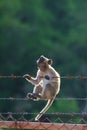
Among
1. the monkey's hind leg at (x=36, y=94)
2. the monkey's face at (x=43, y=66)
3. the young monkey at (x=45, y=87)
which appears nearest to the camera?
the monkey's hind leg at (x=36, y=94)

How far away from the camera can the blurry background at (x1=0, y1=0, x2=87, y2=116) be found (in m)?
23.3

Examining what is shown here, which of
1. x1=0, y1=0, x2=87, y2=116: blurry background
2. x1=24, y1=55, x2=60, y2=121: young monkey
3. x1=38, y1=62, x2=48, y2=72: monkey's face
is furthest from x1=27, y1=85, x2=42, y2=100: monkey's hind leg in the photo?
x1=0, y1=0, x2=87, y2=116: blurry background

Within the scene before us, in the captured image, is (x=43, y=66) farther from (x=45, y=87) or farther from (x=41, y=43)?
(x=41, y=43)

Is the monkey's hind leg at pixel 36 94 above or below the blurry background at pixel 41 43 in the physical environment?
below

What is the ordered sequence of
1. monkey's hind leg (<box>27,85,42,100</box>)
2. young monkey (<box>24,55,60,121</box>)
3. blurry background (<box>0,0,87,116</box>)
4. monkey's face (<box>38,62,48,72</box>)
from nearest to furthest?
monkey's hind leg (<box>27,85,42,100</box>) < young monkey (<box>24,55,60,121</box>) < monkey's face (<box>38,62,48,72</box>) < blurry background (<box>0,0,87,116</box>)

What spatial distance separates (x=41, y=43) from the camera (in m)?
28.3

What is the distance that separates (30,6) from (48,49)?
4594 mm

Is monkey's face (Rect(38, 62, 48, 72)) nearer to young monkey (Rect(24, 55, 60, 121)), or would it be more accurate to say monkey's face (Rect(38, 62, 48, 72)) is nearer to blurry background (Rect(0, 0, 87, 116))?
young monkey (Rect(24, 55, 60, 121))

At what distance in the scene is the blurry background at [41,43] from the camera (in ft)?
76.4

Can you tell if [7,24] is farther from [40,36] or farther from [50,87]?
[50,87]

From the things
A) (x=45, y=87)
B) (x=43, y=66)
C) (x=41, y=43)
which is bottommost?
(x=45, y=87)

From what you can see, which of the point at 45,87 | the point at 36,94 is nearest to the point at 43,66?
the point at 45,87

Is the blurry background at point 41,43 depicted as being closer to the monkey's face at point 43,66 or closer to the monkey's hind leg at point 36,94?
the monkey's face at point 43,66

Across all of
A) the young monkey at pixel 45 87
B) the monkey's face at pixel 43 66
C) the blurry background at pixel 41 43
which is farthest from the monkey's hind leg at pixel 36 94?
the blurry background at pixel 41 43
